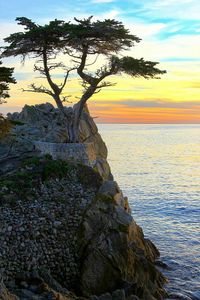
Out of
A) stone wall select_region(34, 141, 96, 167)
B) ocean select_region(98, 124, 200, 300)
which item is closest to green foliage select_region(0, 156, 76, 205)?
stone wall select_region(34, 141, 96, 167)

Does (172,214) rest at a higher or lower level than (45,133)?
lower

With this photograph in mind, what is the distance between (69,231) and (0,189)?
540 cm

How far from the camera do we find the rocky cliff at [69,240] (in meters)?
22.1

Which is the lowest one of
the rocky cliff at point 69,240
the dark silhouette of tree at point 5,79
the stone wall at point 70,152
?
the rocky cliff at point 69,240

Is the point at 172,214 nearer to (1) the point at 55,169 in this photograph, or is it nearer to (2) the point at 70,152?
(2) the point at 70,152

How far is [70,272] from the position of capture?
23406mm

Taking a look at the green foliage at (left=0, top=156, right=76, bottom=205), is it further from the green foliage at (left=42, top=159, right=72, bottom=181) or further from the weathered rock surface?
the weathered rock surface

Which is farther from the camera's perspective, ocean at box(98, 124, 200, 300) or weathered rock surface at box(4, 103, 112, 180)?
weathered rock surface at box(4, 103, 112, 180)

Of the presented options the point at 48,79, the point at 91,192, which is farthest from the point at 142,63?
the point at 91,192

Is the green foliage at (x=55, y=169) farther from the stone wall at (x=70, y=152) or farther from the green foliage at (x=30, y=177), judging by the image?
the stone wall at (x=70, y=152)

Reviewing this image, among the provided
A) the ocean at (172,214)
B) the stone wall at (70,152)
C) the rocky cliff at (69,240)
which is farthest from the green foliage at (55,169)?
the ocean at (172,214)

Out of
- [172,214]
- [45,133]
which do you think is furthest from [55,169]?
[172,214]

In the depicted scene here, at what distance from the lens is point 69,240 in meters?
24.3

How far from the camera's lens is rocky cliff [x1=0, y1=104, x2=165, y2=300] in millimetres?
22109
